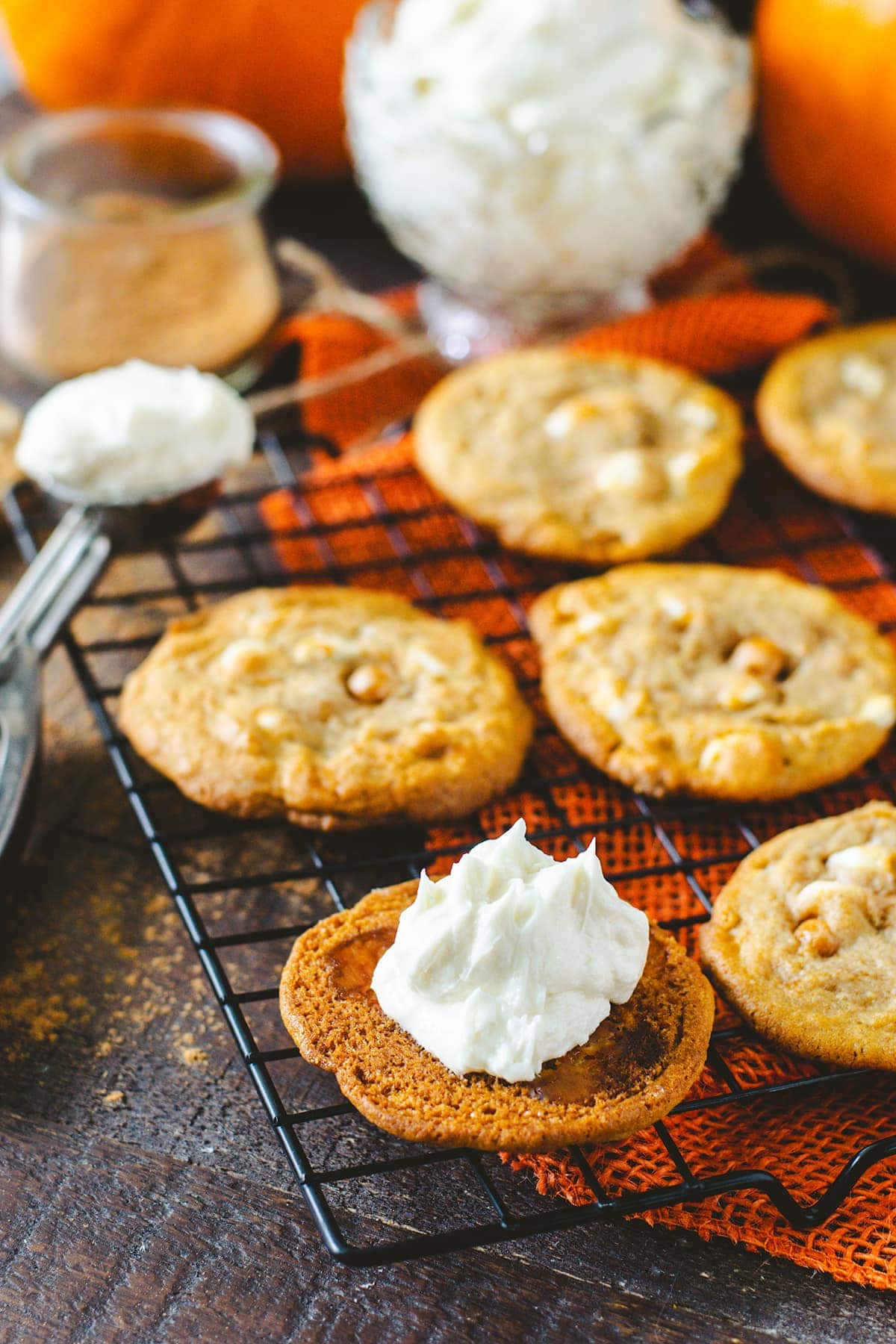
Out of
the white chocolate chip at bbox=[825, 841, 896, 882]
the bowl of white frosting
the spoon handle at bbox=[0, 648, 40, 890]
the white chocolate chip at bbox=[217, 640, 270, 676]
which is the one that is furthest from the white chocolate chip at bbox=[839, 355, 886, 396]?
the spoon handle at bbox=[0, 648, 40, 890]

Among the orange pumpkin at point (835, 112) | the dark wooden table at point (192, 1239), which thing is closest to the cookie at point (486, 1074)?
the dark wooden table at point (192, 1239)

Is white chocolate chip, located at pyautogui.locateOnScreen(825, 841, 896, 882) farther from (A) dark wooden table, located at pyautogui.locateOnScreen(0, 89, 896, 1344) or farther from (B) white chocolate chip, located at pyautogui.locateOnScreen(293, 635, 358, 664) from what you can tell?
(B) white chocolate chip, located at pyautogui.locateOnScreen(293, 635, 358, 664)

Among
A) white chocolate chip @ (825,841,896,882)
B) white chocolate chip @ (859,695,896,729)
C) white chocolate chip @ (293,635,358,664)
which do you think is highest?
white chocolate chip @ (293,635,358,664)

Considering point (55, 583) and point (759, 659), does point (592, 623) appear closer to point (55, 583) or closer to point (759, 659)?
point (759, 659)

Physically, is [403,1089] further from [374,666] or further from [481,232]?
[481,232]

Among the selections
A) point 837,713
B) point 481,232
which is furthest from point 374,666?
point 481,232

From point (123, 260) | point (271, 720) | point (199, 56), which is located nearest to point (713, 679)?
point (271, 720)

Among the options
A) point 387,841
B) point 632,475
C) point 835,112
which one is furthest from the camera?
point 835,112
